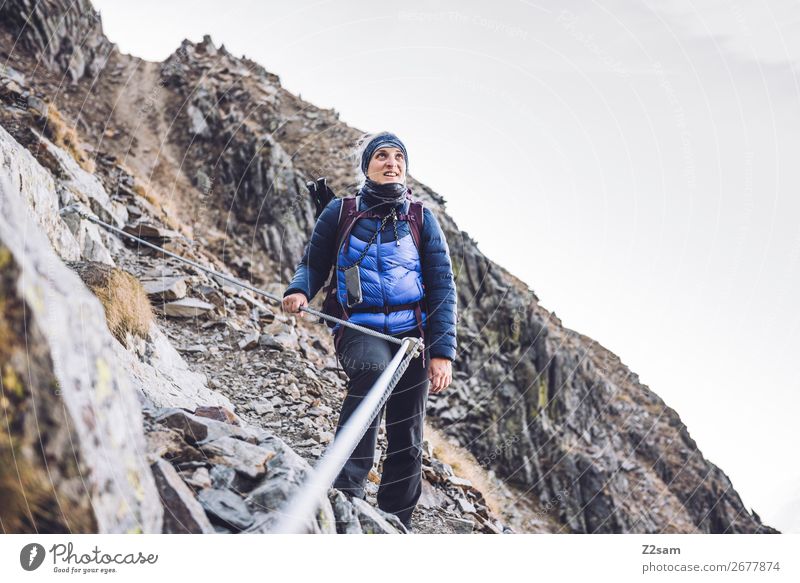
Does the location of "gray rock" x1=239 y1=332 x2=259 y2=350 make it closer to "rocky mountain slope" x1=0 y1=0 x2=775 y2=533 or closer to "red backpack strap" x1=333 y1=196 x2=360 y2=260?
"rocky mountain slope" x1=0 y1=0 x2=775 y2=533

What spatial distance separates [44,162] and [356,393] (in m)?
7.41

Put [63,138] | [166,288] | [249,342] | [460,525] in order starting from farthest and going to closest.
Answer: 1. [63,138]
2. [166,288]
3. [249,342]
4. [460,525]

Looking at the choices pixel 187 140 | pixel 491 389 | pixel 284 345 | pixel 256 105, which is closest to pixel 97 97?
pixel 187 140

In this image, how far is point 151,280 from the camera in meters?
7.42

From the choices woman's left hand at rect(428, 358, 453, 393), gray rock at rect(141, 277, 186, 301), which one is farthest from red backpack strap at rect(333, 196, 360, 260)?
gray rock at rect(141, 277, 186, 301)

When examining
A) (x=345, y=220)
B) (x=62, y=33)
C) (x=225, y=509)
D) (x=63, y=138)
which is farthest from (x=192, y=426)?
(x=62, y=33)

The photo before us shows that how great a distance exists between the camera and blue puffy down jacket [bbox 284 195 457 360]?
3281 millimetres

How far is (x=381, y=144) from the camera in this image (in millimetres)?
3492

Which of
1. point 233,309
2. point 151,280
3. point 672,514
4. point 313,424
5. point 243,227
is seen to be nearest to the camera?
point 313,424

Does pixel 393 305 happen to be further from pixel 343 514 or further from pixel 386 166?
pixel 343 514

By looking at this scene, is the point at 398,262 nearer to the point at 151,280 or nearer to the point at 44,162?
the point at 151,280
